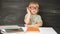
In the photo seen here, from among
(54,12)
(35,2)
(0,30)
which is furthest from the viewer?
(54,12)

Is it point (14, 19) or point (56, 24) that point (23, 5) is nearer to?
point (14, 19)

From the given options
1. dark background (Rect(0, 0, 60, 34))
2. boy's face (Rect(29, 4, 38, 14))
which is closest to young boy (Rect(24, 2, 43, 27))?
boy's face (Rect(29, 4, 38, 14))

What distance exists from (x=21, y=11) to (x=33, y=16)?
0.27 m

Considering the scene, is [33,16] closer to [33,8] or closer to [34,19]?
[34,19]

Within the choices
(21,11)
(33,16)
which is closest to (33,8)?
(33,16)

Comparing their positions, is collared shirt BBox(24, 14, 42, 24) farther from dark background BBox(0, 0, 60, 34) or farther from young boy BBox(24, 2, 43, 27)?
dark background BBox(0, 0, 60, 34)

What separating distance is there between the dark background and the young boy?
0.55 feet

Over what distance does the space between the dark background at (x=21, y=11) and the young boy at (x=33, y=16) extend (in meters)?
0.17

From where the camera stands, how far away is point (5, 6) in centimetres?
282

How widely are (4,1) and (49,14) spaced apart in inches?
32.8

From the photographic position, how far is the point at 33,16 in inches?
106

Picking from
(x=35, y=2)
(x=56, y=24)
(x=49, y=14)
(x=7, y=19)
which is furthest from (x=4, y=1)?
(x=56, y=24)

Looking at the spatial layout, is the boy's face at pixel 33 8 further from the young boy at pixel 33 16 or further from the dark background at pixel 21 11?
the dark background at pixel 21 11

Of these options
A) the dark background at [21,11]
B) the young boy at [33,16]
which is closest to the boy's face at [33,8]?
the young boy at [33,16]
